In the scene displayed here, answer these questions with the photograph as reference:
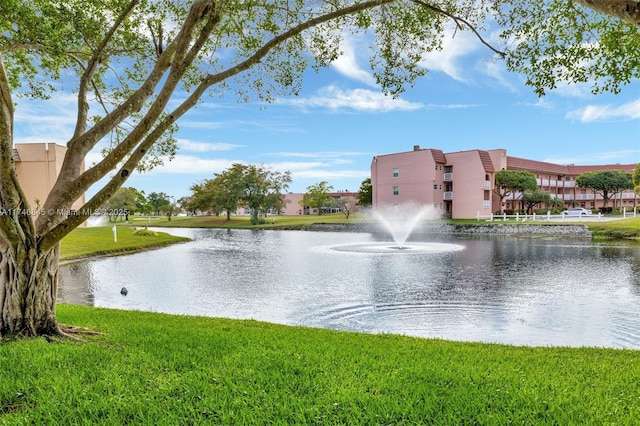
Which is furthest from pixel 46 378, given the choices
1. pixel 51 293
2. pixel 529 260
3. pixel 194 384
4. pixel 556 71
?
pixel 529 260

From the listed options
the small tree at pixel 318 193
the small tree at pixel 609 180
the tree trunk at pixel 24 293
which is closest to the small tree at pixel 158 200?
the small tree at pixel 318 193

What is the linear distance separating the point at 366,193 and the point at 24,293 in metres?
A: 55.9

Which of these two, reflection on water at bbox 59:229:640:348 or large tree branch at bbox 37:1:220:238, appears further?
reflection on water at bbox 59:229:640:348

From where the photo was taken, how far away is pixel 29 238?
457cm

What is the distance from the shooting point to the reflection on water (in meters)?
7.30

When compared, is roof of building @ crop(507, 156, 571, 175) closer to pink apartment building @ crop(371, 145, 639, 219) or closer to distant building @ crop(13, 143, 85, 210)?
pink apartment building @ crop(371, 145, 639, 219)

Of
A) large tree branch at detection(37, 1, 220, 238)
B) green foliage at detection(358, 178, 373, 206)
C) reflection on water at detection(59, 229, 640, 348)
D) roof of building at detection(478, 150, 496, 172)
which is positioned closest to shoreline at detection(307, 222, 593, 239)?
roof of building at detection(478, 150, 496, 172)

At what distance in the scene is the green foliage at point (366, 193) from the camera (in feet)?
193

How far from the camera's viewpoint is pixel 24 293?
15.0ft

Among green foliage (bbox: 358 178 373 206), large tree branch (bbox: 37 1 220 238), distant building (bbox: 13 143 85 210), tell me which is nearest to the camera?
large tree branch (bbox: 37 1 220 238)

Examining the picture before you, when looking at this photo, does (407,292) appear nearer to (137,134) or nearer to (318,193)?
(137,134)

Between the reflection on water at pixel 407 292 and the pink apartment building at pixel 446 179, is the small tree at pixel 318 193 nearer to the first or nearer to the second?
the pink apartment building at pixel 446 179

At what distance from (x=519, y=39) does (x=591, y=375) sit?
5174 millimetres

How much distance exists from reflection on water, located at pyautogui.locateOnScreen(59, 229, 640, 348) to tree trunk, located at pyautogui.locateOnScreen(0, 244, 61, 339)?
3.88 m
